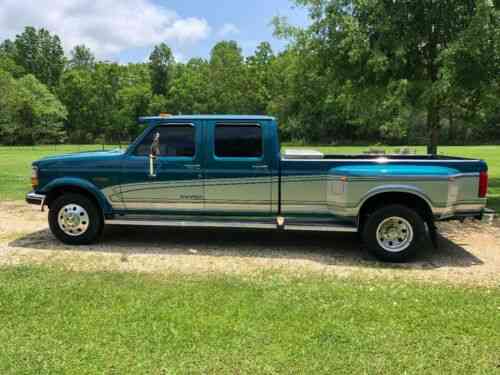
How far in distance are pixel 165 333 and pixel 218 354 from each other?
62 centimetres

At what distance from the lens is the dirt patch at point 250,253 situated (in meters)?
5.74

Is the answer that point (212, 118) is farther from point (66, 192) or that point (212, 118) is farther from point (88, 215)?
→ point (66, 192)

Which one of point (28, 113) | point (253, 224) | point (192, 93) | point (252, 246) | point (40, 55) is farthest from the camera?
point (40, 55)

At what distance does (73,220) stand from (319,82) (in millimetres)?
7946

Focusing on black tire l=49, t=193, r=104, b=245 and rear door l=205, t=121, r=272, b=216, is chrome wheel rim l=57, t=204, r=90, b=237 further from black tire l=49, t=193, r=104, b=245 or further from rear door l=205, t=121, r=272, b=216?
rear door l=205, t=121, r=272, b=216

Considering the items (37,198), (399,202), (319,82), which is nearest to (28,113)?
(319,82)

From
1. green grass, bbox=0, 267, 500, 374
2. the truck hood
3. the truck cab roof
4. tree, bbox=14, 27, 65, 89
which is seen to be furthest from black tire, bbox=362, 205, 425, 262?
tree, bbox=14, 27, 65, 89

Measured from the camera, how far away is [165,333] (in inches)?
153

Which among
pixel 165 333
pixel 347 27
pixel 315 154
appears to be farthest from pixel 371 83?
pixel 165 333

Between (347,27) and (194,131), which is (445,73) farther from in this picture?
(194,131)

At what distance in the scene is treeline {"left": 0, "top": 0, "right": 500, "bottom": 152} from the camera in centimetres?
924

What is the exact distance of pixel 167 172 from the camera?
21.3 feet

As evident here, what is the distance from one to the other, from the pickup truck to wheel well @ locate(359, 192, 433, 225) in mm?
16

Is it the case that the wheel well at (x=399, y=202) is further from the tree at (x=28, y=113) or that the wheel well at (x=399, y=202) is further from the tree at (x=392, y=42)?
the tree at (x=28, y=113)
